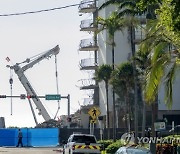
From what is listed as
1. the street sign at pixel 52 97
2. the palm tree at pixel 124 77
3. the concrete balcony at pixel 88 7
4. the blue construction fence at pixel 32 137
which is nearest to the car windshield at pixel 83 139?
the palm tree at pixel 124 77

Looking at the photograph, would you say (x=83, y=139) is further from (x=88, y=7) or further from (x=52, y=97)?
(x=88, y=7)

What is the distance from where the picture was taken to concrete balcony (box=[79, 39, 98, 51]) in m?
78.1

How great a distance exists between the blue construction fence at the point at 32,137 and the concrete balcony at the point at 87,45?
1531 cm

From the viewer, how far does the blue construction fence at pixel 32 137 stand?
67.9 m

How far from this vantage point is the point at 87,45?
78312 mm

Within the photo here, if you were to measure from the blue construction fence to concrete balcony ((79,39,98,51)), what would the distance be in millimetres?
15312

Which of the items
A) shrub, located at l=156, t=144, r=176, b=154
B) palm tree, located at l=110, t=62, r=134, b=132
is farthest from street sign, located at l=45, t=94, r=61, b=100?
shrub, located at l=156, t=144, r=176, b=154

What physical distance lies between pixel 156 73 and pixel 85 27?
53600mm

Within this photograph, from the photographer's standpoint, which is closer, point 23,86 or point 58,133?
point 58,133

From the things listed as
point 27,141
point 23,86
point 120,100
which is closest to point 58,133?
point 27,141

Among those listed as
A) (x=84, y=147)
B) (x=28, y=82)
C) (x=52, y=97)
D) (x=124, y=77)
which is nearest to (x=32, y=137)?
(x=52, y=97)

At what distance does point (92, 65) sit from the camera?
78125 millimetres

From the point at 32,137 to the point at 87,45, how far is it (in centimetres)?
1649

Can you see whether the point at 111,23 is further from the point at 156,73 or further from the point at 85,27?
the point at 85,27
